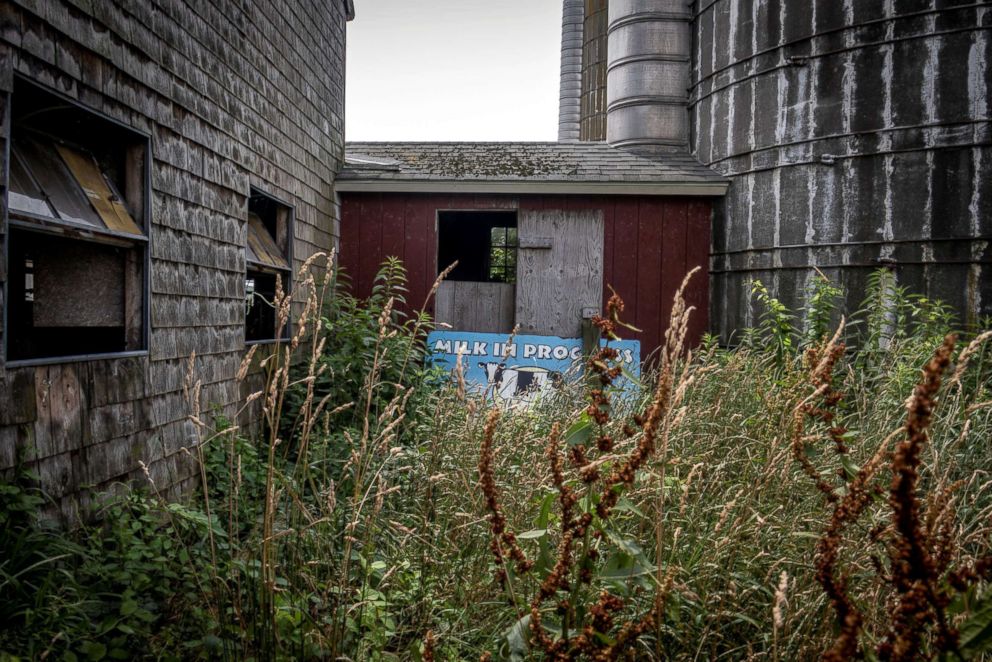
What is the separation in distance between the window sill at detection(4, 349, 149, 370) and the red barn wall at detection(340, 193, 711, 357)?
14.4 ft

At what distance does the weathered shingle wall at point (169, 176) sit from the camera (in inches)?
111

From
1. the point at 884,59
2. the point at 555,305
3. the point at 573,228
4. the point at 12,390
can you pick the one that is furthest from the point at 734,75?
the point at 12,390

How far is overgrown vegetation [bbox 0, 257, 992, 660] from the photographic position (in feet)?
3.67

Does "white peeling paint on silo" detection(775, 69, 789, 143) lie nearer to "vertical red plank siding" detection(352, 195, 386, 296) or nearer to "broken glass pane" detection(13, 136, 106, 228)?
"vertical red plank siding" detection(352, 195, 386, 296)

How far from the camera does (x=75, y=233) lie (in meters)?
3.02

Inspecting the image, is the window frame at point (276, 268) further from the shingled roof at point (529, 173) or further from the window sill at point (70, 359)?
the shingled roof at point (529, 173)

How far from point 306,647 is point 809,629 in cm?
150

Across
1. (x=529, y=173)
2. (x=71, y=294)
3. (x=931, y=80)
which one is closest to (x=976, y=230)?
(x=931, y=80)

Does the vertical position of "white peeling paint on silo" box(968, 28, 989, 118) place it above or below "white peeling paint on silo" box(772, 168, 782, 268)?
above

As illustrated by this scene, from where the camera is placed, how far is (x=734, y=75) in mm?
7883

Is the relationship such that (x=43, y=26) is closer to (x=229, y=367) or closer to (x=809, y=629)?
(x=229, y=367)

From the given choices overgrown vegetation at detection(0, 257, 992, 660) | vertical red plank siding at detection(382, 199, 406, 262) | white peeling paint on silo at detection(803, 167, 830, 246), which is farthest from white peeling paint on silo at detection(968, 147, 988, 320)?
vertical red plank siding at detection(382, 199, 406, 262)

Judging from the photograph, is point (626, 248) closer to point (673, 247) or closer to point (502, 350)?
point (673, 247)

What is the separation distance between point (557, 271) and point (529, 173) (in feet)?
3.99
